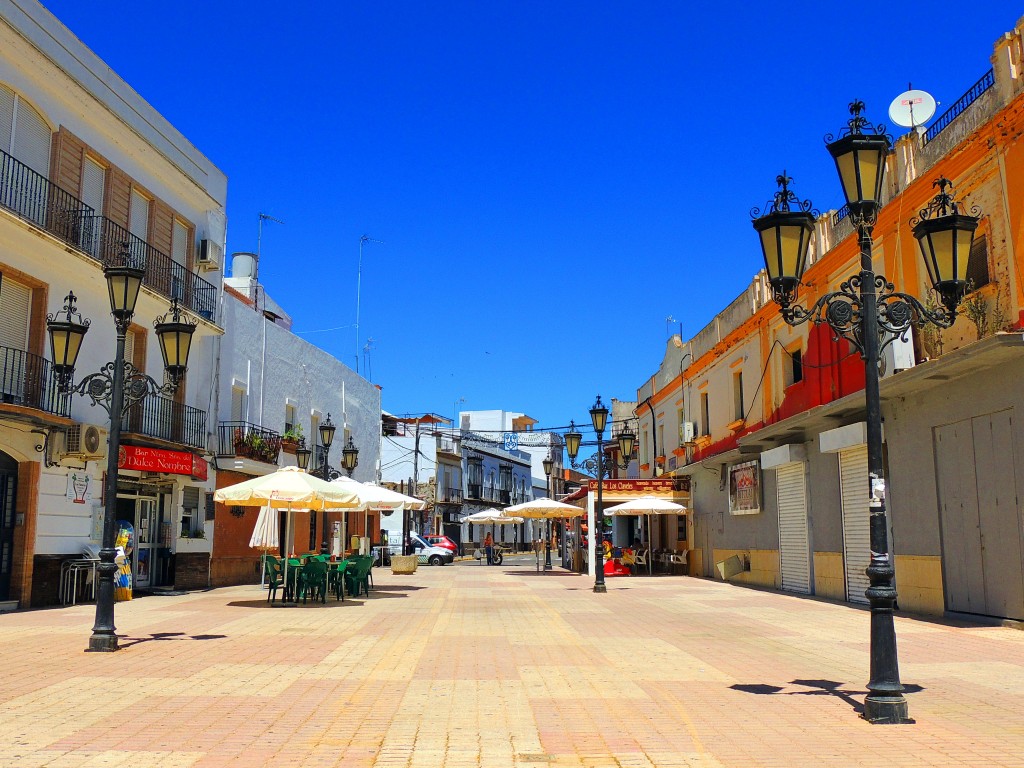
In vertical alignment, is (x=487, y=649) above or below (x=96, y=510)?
below

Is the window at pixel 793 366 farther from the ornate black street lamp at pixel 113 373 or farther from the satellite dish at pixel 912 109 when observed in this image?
the ornate black street lamp at pixel 113 373

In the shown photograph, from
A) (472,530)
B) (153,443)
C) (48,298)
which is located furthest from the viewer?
(472,530)

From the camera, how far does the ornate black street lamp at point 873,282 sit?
22.2 feet

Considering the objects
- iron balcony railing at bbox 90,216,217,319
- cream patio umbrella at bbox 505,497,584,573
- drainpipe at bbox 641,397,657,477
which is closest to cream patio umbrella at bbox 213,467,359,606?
iron balcony railing at bbox 90,216,217,319

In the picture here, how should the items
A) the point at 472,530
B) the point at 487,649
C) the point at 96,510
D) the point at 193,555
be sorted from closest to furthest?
the point at 487,649 < the point at 96,510 < the point at 193,555 < the point at 472,530

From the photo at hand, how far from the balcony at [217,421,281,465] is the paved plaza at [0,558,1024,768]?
9961mm

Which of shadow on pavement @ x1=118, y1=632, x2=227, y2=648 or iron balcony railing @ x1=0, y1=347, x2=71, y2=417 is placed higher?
iron balcony railing @ x1=0, y1=347, x2=71, y2=417

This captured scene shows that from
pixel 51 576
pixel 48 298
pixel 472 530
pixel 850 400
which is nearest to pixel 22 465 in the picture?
pixel 51 576

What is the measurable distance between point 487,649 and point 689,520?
2059 centimetres

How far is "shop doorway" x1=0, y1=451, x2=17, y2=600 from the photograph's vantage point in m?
15.8

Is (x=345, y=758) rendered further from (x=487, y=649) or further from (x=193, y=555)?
(x=193, y=555)

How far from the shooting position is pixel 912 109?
1589cm

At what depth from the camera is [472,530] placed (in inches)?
2707

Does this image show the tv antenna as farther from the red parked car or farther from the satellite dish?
the red parked car
